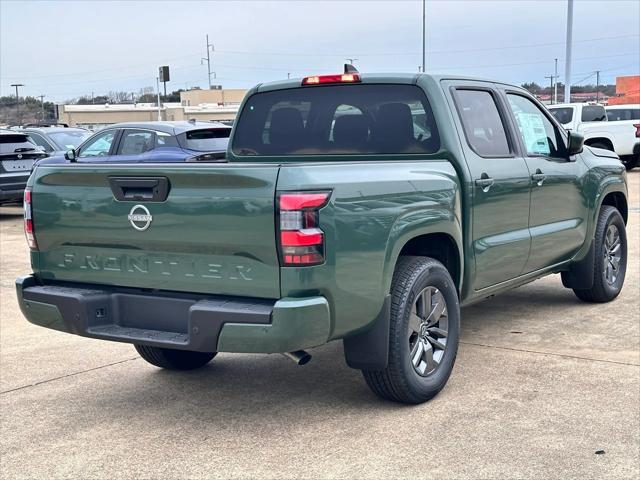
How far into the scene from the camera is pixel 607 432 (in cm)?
437

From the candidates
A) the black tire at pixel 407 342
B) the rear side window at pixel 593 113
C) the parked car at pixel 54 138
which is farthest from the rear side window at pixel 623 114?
the black tire at pixel 407 342

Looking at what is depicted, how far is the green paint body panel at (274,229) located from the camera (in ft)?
13.3

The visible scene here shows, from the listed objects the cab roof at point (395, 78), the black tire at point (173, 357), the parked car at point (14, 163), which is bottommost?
the black tire at point (173, 357)

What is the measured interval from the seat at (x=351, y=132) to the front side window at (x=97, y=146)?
923cm

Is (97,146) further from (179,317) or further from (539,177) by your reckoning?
(179,317)

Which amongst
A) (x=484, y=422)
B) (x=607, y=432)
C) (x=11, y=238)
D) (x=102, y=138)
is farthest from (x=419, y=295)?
(x=102, y=138)

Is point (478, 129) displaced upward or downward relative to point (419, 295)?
upward

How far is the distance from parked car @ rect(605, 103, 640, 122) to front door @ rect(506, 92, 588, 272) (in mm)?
18518

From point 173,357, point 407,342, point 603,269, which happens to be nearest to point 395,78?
point 407,342

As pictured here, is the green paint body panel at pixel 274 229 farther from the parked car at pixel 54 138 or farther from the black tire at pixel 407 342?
the parked car at pixel 54 138

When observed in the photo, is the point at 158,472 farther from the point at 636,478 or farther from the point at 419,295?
the point at 636,478

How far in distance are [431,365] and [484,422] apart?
52cm

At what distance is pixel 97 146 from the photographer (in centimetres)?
1439

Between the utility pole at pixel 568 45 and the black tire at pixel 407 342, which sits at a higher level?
the utility pole at pixel 568 45
